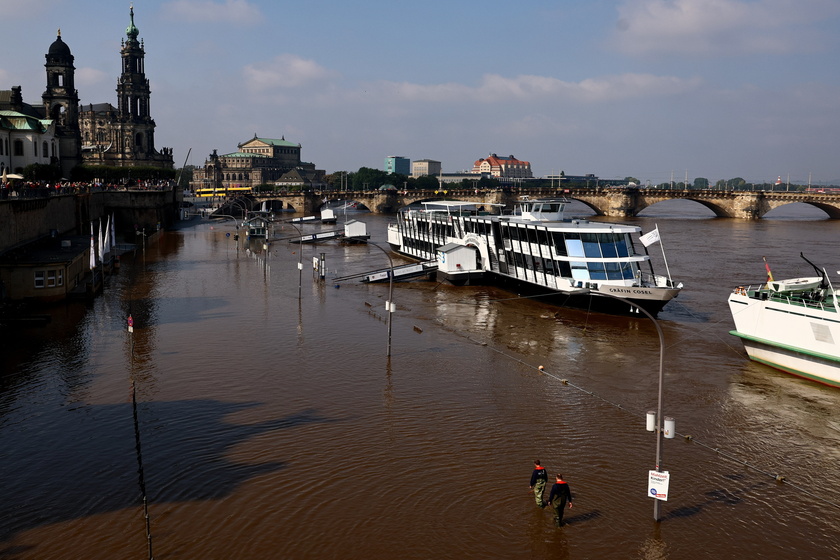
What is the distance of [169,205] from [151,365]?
4003 inches

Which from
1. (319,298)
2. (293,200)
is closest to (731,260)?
(319,298)

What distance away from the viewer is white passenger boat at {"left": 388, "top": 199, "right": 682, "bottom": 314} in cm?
4703

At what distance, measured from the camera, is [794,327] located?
32.5 metres

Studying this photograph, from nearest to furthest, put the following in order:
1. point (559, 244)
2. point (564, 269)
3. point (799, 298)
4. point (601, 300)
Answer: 1. point (799, 298)
2. point (601, 300)
3. point (564, 269)
4. point (559, 244)

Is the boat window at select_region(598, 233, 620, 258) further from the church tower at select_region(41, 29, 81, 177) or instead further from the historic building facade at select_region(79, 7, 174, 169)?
the historic building facade at select_region(79, 7, 174, 169)

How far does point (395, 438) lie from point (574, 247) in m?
27.7

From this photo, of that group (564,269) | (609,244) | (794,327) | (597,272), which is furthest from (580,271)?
(794,327)

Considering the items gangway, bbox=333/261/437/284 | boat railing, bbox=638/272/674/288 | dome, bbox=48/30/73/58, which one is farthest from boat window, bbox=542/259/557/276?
dome, bbox=48/30/73/58

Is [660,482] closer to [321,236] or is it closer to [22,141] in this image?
[321,236]

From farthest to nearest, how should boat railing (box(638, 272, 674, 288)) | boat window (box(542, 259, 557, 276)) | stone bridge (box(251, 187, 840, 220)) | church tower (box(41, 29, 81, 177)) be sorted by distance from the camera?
stone bridge (box(251, 187, 840, 220)), church tower (box(41, 29, 81, 177)), boat window (box(542, 259, 557, 276)), boat railing (box(638, 272, 674, 288))

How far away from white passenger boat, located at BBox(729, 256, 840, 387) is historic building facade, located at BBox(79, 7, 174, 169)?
6073 inches

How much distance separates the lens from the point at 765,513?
66.1ft

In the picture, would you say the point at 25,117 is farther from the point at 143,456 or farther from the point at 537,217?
the point at 143,456

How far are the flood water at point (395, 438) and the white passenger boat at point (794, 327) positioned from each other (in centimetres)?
88
